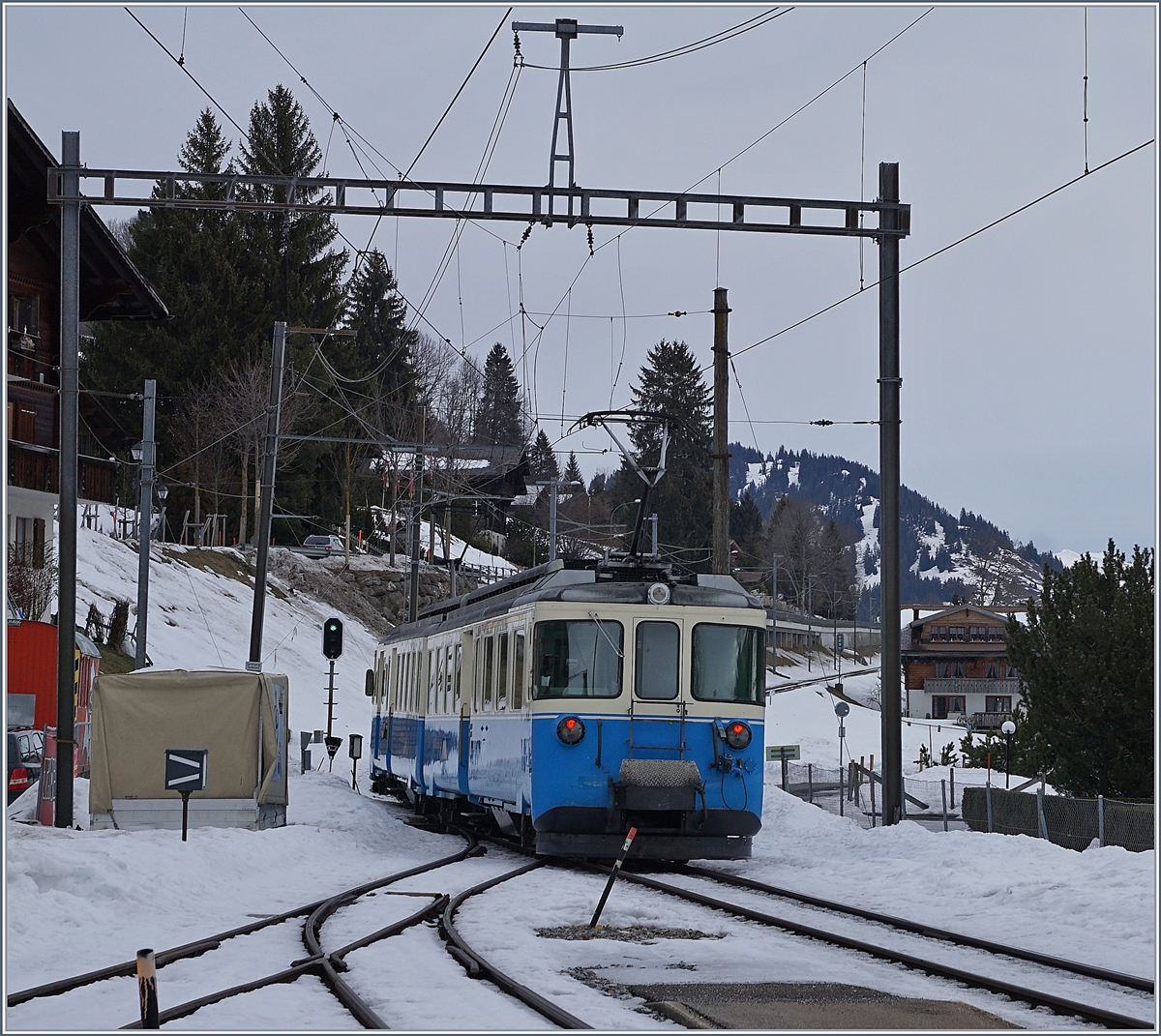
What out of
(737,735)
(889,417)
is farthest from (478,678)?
(889,417)

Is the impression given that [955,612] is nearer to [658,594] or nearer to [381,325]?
[381,325]

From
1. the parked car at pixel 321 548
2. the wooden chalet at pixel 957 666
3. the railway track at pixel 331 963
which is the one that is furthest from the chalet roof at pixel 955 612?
the railway track at pixel 331 963

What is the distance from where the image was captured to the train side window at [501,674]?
55.3 ft

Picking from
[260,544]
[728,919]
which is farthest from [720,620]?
[260,544]

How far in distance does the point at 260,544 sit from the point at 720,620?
1630 cm

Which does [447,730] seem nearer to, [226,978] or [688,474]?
[226,978]

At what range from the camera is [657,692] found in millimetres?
15523

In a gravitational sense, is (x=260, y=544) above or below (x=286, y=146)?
below

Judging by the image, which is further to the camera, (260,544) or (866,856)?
(260,544)

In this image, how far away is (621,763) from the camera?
49.9 ft

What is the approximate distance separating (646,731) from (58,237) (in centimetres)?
2086

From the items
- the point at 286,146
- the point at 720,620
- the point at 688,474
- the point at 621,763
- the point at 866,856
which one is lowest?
the point at 866,856

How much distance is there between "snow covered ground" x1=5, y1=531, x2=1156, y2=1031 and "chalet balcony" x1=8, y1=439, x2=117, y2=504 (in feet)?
31.3

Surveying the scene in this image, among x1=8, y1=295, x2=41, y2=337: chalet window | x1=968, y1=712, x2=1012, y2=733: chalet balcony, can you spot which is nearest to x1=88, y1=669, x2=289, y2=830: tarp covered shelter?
x1=8, y1=295, x2=41, y2=337: chalet window
